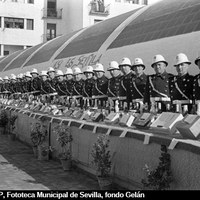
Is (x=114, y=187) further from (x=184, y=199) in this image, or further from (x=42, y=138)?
(x=42, y=138)

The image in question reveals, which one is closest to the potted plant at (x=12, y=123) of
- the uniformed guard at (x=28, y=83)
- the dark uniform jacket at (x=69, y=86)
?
the uniformed guard at (x=28, y=83)

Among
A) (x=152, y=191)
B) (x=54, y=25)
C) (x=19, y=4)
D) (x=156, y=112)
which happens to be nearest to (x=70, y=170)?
(x=156, y=112)

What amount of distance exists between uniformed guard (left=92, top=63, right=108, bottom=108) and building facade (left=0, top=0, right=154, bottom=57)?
3385 cm

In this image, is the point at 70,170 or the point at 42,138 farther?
the point at 42,138

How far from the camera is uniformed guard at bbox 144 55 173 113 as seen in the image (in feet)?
21.7

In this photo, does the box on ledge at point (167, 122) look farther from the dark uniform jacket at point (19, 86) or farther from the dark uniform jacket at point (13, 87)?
the dark uniform jacket at point (13, 87)

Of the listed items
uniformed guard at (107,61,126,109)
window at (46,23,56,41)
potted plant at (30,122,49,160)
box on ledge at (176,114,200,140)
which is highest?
window at (46,23,56,41)

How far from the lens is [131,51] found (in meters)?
11.6

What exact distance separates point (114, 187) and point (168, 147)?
1785 millimetres

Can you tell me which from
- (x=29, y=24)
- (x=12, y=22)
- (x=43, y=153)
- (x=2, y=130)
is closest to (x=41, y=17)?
(x=29, y=24)

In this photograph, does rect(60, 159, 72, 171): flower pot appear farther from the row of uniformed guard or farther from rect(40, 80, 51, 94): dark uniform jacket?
rect(40, 80, 51, 94): dark uniform jacket

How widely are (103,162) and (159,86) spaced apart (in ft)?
5.06

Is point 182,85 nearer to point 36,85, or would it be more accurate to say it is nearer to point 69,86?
point 69,86

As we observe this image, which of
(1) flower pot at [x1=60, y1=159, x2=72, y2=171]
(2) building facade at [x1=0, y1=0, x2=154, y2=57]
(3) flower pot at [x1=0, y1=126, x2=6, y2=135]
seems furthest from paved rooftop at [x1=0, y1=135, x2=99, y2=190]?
(2) building facade at [x1=0, y1=0, x2=154, y2=57]
